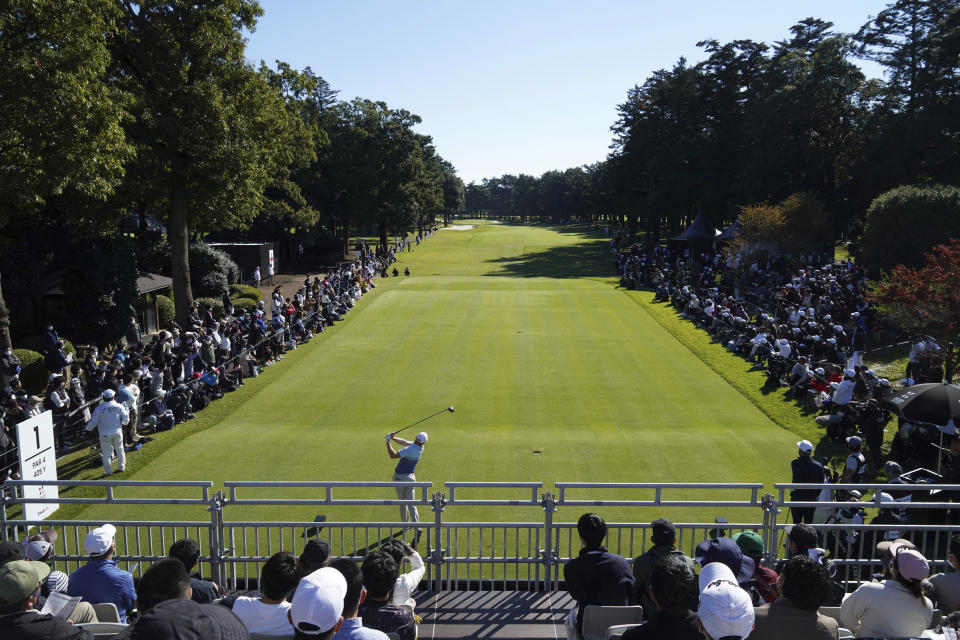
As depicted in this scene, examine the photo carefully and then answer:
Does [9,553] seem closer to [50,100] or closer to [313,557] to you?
[313,557]

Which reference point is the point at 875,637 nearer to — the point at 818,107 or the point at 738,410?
the point at 738,410

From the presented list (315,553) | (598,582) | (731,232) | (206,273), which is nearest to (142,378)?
(315,553)

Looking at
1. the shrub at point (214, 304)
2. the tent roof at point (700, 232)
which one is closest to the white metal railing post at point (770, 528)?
the shrub at point (214, 304)

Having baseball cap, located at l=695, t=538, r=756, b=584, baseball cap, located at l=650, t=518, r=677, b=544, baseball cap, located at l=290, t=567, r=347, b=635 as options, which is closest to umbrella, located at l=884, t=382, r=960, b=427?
baseball cap, located at l=695, t=538, r=756, b=584

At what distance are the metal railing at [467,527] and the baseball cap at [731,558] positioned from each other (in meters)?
1.41

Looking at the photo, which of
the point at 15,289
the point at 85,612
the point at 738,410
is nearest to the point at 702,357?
the point at 738,410

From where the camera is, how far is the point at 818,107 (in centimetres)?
4794

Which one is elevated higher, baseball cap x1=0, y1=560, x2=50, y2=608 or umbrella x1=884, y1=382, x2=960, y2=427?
baseball cap x1=0, y1=560, x2=50, y2=608

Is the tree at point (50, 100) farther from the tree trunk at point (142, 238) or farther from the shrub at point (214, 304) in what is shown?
the tree trunk at point (142, 238)

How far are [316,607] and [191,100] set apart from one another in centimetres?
2495

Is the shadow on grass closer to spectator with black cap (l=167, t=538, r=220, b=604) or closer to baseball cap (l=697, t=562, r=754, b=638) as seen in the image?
spectator with black cap (l=167, t=538, r=220, b=604)

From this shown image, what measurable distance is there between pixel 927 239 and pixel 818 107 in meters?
19.9

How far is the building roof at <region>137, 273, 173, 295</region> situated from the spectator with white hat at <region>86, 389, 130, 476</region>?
16.4 meters

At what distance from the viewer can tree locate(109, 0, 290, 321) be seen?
A: 24.9 meters
